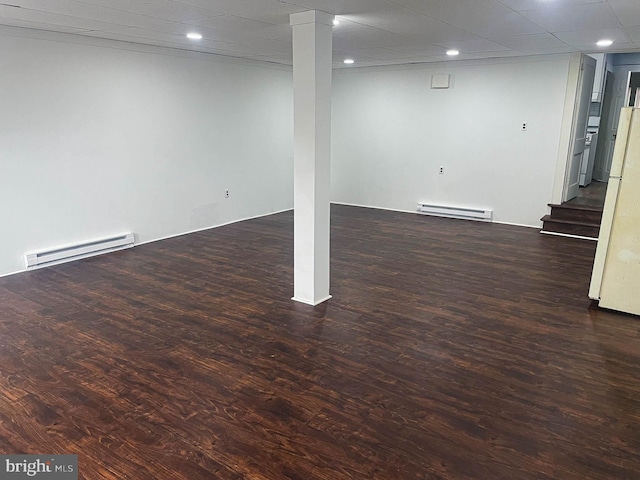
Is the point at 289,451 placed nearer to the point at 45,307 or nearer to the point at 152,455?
the point at 152,455

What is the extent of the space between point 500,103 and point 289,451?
21.2 feet

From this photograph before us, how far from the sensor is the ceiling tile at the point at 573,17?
355 centimetres

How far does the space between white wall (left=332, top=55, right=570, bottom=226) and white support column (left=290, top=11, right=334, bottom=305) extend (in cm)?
426

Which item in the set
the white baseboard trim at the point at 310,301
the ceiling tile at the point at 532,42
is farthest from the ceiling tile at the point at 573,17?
the white baseboard trim at the point at 310,301

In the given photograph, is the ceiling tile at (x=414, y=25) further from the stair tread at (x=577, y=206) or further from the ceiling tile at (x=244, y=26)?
the stair tread at (x=577, y=206)

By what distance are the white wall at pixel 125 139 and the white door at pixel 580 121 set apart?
4481 millimetres

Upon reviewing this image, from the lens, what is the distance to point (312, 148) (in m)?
3.90

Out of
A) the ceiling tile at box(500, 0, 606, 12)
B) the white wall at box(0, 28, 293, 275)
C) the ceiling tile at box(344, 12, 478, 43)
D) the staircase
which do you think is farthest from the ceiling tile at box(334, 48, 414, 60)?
the staircase

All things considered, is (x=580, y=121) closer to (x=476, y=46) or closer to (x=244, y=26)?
(x=476, y=46)

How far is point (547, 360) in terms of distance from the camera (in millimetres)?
3311

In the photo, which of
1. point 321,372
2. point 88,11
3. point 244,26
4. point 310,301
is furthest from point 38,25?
point 321,372

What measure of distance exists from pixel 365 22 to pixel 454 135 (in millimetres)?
4015

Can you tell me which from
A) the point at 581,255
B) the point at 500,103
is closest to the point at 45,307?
the point at 581,255

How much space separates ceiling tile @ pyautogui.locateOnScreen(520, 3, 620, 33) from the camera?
11.6ft
